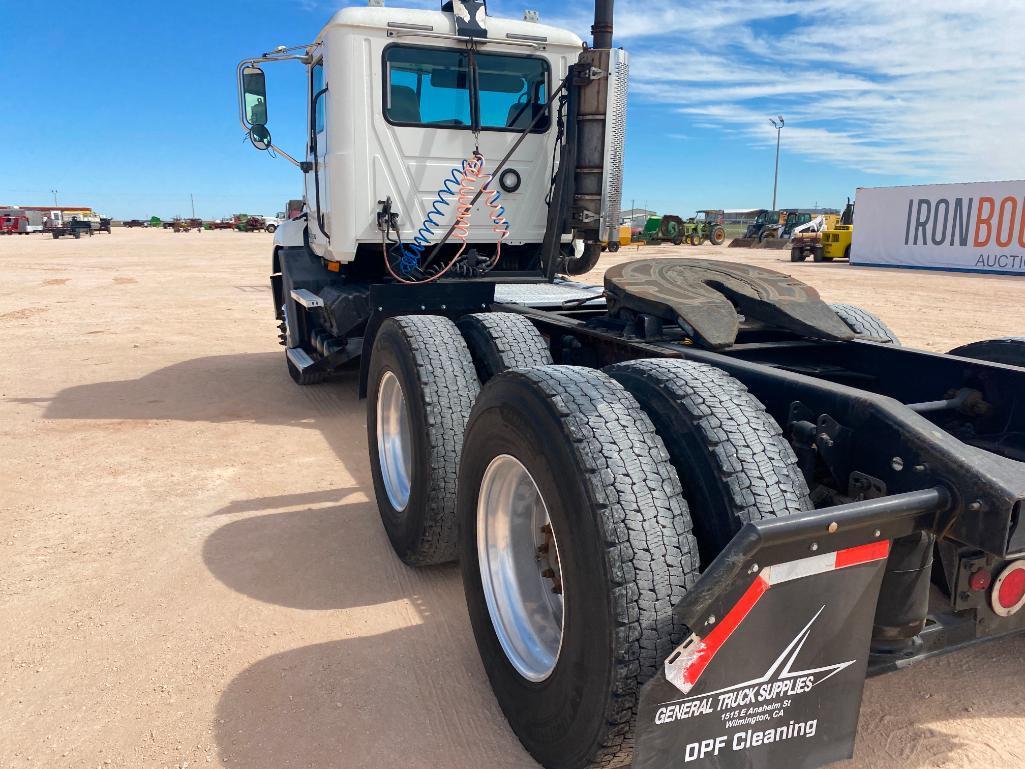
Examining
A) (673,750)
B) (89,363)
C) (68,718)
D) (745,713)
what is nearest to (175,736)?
(68,718)

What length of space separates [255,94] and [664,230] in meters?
41.5

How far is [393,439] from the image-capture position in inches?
170

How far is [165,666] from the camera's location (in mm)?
3012

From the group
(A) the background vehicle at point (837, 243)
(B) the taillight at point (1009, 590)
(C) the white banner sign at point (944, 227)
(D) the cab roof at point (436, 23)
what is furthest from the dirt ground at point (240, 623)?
(A) the background vehicle at point (837, 243)

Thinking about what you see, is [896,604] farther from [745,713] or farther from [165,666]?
[165,666]

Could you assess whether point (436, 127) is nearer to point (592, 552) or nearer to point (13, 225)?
point (592, 552)

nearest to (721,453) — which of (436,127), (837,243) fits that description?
(436,127)

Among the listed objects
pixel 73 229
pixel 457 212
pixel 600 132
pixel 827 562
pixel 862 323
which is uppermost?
pixel 600 132

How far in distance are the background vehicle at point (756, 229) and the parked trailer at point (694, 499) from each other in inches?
1698

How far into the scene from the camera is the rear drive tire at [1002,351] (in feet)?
11.0

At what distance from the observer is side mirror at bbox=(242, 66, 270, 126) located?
6.35 meters

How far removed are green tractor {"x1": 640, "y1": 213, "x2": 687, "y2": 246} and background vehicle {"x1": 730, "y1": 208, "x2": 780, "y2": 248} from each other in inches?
133

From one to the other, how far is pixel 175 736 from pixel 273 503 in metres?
2.21

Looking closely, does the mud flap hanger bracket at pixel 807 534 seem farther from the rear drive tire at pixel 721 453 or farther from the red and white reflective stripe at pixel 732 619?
the rear drive tire at pixel 721 453
